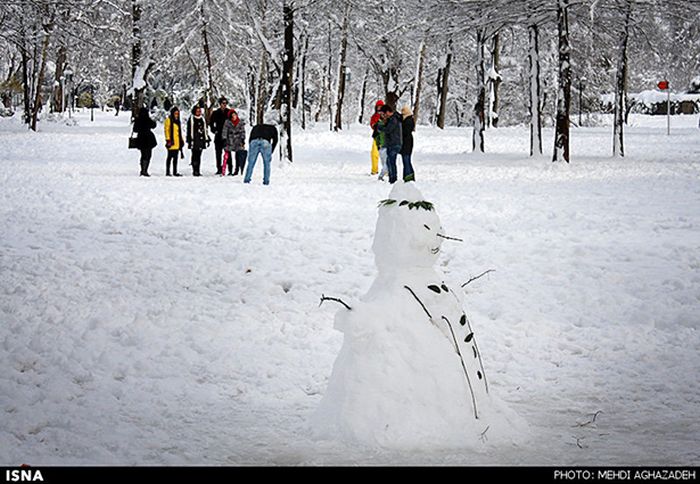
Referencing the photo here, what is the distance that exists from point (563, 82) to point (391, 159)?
741 cm

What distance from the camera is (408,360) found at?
17.8ft

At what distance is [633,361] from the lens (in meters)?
8.09

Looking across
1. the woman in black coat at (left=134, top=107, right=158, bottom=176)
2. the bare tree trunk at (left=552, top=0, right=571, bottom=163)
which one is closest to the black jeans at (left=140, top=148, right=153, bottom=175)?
the woman in black coat at (left=134, top=107, right=158, bottom=176)

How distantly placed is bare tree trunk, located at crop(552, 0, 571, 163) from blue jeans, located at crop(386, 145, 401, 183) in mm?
6734

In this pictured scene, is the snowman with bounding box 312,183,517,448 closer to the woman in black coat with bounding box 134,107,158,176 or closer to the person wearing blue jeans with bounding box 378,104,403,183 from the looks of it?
the person wearing blue jeans with bounding box 378,104,403,183

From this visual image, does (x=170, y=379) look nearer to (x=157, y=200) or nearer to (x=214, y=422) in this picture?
(x=214, y=422)

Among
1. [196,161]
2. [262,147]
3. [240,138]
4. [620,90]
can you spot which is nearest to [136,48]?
[196,161]

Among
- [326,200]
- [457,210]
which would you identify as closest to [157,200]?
[326,200]

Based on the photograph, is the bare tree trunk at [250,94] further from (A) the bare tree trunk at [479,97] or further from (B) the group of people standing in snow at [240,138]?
(B) the group of people standing in snow at [240,138]

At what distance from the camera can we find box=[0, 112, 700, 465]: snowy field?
18.8 ft

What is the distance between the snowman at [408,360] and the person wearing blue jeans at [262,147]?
13.7 metres

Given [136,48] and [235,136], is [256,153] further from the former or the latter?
[136,48]

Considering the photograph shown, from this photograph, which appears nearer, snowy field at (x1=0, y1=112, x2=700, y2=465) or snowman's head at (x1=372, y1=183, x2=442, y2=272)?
snowman's head at (x1=372, y1=183, x2=442, y2=272)

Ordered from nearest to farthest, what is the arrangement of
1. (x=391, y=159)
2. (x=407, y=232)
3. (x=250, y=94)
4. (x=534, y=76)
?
(x=407, y=232)
(x=391, y=159)
(x=534, y=76)
(x=250, y=94)
